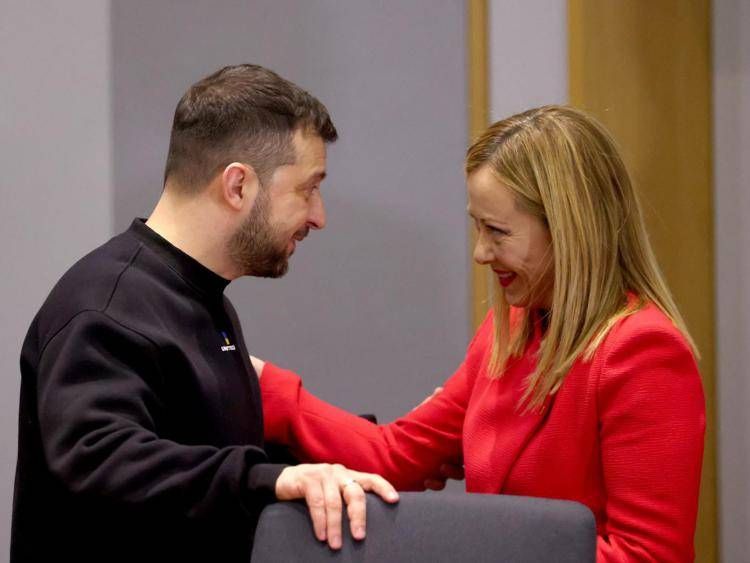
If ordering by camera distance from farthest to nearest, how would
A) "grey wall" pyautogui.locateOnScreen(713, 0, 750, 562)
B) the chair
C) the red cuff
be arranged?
"grey wall" pyautogui.locateOnScreen(713, 0, 750, 562)
the red cuff
the chair

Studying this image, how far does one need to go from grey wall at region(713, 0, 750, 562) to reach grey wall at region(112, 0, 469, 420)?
2.09 ft

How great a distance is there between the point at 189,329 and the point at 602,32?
130 cm

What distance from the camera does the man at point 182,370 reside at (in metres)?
1.27

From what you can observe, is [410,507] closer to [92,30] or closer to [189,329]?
[189,329]

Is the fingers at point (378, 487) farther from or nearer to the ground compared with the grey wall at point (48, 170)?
nearer to the ground

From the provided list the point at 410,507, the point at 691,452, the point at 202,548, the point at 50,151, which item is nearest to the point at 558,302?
the point at 691,452

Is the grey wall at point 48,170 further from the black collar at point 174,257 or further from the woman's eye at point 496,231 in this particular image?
the woman's eye at point 496,231

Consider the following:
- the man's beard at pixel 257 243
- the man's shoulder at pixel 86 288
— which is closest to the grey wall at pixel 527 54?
the man's beard at pixel 257 243

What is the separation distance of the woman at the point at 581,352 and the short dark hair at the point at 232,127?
29 cm

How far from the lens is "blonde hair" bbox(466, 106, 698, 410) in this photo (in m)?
1.55

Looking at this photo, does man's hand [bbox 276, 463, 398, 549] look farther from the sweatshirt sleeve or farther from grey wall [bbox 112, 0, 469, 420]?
grey wall [bbox 112, 0, 469, 420]

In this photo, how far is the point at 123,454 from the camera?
1256 mm

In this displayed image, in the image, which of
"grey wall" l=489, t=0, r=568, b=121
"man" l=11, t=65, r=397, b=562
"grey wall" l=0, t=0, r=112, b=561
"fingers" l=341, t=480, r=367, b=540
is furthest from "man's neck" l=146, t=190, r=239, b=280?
"grey wall" l=489, t=0, r=568, b=121

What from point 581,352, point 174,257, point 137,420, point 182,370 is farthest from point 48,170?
point 581,352
